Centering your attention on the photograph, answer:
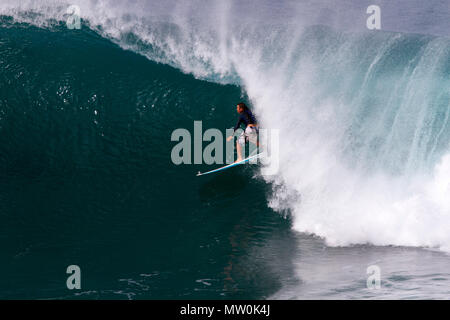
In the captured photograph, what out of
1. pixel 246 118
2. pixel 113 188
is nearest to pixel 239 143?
pixel 246 118

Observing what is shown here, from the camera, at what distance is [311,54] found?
14.2m

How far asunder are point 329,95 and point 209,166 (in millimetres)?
3849

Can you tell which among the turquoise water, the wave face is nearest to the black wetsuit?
the turquoise water

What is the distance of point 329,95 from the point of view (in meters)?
13.0

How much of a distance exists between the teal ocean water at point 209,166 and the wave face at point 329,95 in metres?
0.04

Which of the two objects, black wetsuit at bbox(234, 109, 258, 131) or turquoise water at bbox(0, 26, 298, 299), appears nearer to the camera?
turquoise water at bbox(0, 26, 298, 299)

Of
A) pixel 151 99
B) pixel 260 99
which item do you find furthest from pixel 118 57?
pixel 260 99

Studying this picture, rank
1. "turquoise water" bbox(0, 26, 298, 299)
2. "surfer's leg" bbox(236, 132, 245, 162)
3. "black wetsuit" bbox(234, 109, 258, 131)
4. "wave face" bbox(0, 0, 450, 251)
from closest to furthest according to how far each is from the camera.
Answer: "turquoise water" bbox(0, 26, 298, 299)
"wave face" bbox(0, 0, 450, 251)
"black wetsuit" bbox(234, 109, 258, 131)
"surfer's leg" bbox(236, 132, 245, 162)

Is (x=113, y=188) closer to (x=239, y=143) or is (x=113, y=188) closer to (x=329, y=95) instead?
(x=239, y=143)

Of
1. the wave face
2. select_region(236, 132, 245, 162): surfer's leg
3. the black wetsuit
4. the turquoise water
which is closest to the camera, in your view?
the turquoise water

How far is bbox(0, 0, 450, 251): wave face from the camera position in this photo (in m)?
10.4

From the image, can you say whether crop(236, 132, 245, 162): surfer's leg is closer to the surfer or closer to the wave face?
the surfer

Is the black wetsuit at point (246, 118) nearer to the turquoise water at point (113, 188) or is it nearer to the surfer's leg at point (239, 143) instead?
the surfer's leg at point (239, 143)

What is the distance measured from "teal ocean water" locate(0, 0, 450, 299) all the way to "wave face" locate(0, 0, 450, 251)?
0.04 m
